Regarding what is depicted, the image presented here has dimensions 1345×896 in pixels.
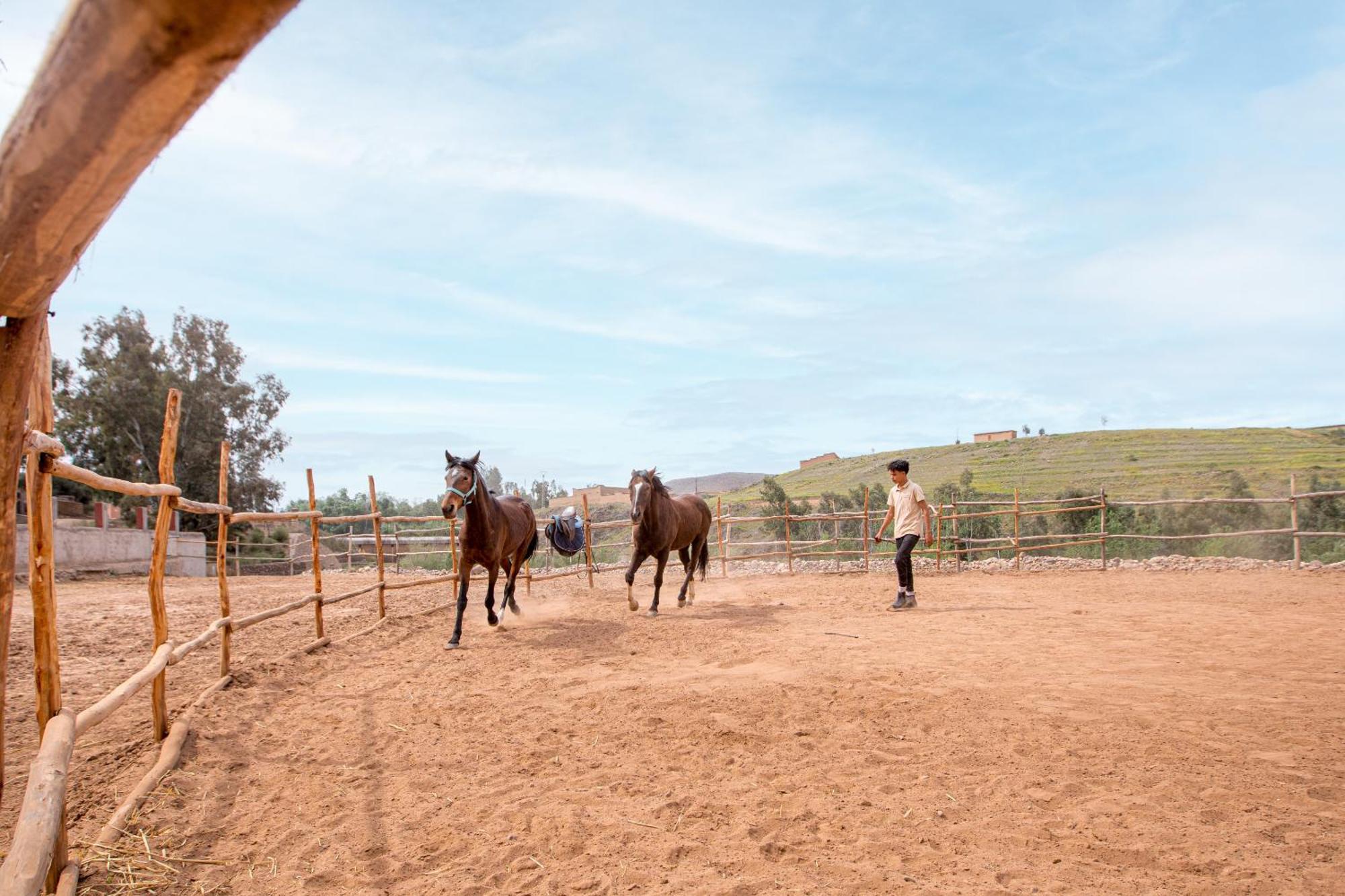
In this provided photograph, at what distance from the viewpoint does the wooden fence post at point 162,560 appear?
387 centimetres

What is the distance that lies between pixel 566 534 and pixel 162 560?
21.7 ft

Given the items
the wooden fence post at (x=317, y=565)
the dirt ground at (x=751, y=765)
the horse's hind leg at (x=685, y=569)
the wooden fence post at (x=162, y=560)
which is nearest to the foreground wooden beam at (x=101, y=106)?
the dirt ground at (x=751, y=765)

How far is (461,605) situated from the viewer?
725 centimetres

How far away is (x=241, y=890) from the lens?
2635 mm

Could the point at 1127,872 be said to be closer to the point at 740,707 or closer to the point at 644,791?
the point at 644,791

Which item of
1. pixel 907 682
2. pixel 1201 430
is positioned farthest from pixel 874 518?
pixel 1201 430

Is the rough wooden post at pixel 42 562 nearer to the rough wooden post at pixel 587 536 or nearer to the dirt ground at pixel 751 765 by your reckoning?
the dirt ground at pixel 751 765

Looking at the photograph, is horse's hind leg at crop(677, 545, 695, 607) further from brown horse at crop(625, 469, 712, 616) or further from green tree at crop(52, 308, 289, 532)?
green tree at crop(52, 308, 289, 532)

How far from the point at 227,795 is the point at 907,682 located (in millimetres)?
3985

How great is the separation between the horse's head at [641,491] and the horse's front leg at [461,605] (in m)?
2.09

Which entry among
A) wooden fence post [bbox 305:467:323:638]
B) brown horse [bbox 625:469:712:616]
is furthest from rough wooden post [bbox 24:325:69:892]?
brown horse [bbox 625:469:712:616]

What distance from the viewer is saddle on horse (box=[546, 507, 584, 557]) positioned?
10617 millimetres

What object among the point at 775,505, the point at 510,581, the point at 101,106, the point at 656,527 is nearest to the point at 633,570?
the point at 656,527

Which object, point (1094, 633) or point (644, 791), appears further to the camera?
point (1094, 633)
